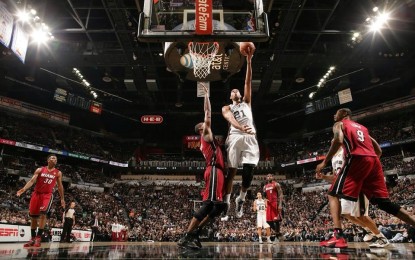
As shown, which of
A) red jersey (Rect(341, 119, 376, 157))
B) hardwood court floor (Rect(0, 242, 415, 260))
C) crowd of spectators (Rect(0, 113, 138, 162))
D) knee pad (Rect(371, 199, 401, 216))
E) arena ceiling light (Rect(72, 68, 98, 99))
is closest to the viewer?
hardwood court floor (Rect(0, 242, 415, 260))

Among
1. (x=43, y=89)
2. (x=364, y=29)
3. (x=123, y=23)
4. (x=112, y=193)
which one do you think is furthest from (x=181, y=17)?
(x=112, y=193)

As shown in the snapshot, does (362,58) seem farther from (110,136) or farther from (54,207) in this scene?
(110,136)

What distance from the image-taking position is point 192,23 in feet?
23.4

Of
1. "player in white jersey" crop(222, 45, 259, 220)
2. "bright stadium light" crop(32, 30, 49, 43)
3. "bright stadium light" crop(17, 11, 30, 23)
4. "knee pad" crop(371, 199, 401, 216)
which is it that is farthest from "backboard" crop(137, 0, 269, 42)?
"bright stadium light" crop(32, 30, 49, 43)

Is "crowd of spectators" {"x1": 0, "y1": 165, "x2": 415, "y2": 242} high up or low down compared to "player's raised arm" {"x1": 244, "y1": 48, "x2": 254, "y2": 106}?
down

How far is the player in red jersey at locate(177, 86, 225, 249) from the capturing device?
4.63 m

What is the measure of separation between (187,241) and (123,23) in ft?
46.4

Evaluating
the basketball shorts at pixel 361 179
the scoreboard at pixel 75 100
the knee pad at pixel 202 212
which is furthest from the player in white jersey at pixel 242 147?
the scoreboard at pixel 75 100

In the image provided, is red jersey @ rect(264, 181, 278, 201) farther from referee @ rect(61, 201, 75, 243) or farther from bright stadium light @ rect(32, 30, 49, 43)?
bright stadium light @ rect(32, 30, 49, 43)

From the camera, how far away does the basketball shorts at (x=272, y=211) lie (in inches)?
361

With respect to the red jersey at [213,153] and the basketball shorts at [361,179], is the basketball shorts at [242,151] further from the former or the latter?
the basketball shorts at [361,179]

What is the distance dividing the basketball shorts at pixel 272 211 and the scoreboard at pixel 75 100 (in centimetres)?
2180

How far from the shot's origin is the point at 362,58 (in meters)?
20.1

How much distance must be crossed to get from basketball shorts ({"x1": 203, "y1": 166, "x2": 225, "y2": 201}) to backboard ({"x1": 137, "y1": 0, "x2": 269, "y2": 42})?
10.3ft
